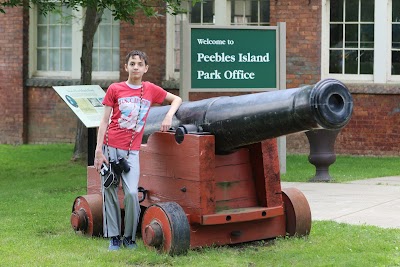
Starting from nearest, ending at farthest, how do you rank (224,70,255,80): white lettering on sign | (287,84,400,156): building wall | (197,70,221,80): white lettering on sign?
(197,70,221,80): white lettering on sign < (224,70,255,80): white lettering on sign < (287,84,400,156): building wall

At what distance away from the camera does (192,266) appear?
6.66 metres

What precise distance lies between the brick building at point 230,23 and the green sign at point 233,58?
4.43m

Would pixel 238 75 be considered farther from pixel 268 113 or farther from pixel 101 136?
pixel 268 113

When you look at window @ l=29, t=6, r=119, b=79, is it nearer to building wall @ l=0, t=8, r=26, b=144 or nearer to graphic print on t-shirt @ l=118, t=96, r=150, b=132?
building wall @ l=0, t=8, r=26, b=144

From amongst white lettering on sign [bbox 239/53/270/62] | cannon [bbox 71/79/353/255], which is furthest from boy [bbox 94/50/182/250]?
white lettering on sign [bbox 239/53/270/62]

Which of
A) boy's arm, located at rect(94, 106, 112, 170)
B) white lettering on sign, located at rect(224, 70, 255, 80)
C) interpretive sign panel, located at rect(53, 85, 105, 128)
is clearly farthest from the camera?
white lettering on sign, located at rect(224, 70, 255, 80)

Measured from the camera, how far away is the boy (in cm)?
730

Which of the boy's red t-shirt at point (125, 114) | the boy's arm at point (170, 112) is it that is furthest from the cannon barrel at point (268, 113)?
the boy's red t-shirt at point (125, 114)

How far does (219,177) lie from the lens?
7297mm

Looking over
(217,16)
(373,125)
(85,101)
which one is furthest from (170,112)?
(217,16)

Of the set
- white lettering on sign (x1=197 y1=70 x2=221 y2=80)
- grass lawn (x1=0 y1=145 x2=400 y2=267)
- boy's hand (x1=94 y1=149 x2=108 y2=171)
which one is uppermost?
white lettering on sign (x1=197 y1=70 x2=221 y2=80)

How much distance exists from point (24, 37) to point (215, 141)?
13553mm

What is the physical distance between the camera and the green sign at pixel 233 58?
42.1 feet

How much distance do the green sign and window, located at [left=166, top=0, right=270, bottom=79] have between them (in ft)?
16.5
